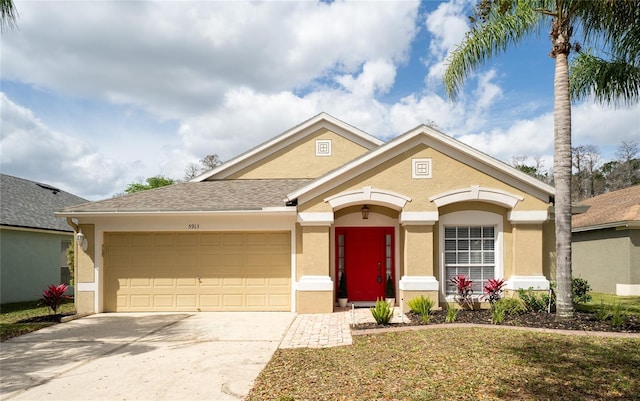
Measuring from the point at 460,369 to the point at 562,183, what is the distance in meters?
5.79

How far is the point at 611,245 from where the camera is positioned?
17.7 meters

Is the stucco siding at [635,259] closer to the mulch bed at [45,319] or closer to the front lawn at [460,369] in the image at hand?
the front lawn at [460,369]

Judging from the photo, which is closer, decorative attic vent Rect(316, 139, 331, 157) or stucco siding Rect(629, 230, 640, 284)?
decorative attic vent Rect(316, 139, 331, 157)

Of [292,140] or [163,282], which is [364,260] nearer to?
[292,140]

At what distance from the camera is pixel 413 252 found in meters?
11.5

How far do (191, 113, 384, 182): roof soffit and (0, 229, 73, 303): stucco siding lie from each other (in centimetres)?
750

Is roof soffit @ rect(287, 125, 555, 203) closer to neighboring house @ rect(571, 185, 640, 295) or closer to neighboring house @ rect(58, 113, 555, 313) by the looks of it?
neighboring house @ rect(58, 113, 555, 313)

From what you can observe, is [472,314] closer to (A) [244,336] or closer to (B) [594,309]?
(B) [594,309]

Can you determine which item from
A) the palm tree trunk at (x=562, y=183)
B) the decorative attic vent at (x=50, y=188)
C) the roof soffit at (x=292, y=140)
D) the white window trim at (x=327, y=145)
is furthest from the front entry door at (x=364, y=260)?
the decorative attic vent at (x=50, y=188)

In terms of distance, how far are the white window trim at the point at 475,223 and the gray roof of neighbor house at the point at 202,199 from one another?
15.5 ft

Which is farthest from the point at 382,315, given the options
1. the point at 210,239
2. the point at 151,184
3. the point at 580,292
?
the point at 151,184

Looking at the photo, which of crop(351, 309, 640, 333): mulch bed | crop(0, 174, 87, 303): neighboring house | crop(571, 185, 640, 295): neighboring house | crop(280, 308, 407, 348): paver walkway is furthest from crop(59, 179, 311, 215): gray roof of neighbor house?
crop(571, 185, 640, 295): neighboring house

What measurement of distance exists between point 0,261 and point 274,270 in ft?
36.6

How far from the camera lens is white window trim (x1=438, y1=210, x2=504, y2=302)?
1181 centimetres
